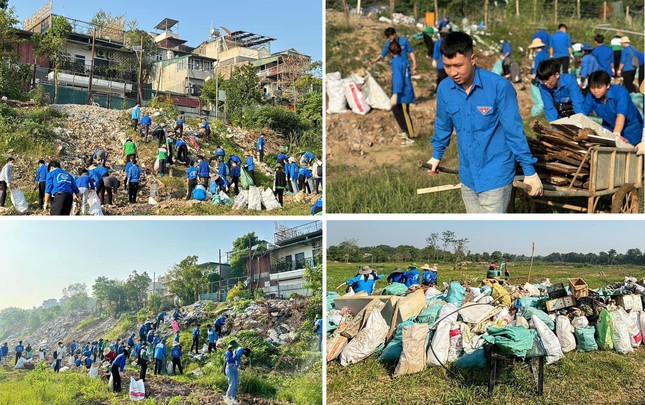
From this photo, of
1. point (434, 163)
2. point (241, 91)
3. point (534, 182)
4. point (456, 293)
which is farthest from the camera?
point (241, 91)

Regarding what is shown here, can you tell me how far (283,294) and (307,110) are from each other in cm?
138

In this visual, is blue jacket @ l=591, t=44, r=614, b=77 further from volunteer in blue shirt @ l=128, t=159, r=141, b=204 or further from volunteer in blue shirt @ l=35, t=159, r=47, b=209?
volunteer in blue shirt @ l=35, t=159, r=47, b=209

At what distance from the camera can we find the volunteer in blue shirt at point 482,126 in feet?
12.9

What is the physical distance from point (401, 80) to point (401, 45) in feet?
0.96

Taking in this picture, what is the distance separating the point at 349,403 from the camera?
4.50 meters

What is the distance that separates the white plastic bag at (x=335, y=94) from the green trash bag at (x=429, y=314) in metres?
1.67

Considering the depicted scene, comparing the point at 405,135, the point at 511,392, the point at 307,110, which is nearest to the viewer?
the point at 511,392

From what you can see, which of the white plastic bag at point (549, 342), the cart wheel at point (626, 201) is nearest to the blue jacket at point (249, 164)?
the white plastic bag at point (549, 342)

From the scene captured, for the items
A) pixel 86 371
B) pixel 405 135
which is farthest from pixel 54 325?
pixel 405 135

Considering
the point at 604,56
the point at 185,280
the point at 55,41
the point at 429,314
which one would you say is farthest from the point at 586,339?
the point at 55,41

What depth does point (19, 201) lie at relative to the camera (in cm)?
477

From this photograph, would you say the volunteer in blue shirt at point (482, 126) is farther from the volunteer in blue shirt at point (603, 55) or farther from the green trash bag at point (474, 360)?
the volunteer in blue shirt at point (603, 55)

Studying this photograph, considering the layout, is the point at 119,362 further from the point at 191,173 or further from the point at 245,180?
the point at 245,180

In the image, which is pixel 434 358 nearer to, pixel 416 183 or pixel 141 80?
pixel 416 183
